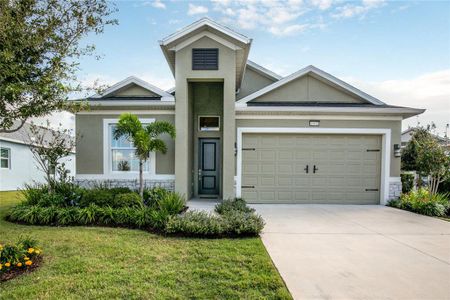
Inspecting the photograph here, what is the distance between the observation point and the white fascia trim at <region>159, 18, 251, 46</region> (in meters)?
8.13

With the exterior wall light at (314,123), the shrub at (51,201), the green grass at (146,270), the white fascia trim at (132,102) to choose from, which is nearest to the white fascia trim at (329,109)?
the exterior wall light at (314,123)

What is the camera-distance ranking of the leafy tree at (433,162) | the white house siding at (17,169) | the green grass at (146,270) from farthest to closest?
the white house siding at (17,169)
the leafy tree at (433,162)
the green grass at (146,270)

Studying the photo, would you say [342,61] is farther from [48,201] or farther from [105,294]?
[48,201]

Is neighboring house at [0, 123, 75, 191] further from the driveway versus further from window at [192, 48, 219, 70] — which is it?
the driveway

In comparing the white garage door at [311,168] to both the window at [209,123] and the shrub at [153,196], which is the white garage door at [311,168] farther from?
the shrub at [153,196]

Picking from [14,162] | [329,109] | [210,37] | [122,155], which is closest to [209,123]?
[210,37]

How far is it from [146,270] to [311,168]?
7.24 meters

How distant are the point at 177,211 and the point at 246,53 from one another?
20.1 ft

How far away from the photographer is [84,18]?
4.91 metres

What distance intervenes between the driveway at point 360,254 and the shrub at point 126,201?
147 inches

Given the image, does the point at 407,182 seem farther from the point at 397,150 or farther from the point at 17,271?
the point at 17,271

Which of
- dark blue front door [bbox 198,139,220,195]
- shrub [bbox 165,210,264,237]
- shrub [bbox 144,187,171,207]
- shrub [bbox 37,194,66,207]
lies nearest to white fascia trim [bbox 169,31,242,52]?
dark blue front door [bbox 198,139,220,195]

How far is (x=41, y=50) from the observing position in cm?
460

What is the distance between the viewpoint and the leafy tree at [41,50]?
411 centimetres
